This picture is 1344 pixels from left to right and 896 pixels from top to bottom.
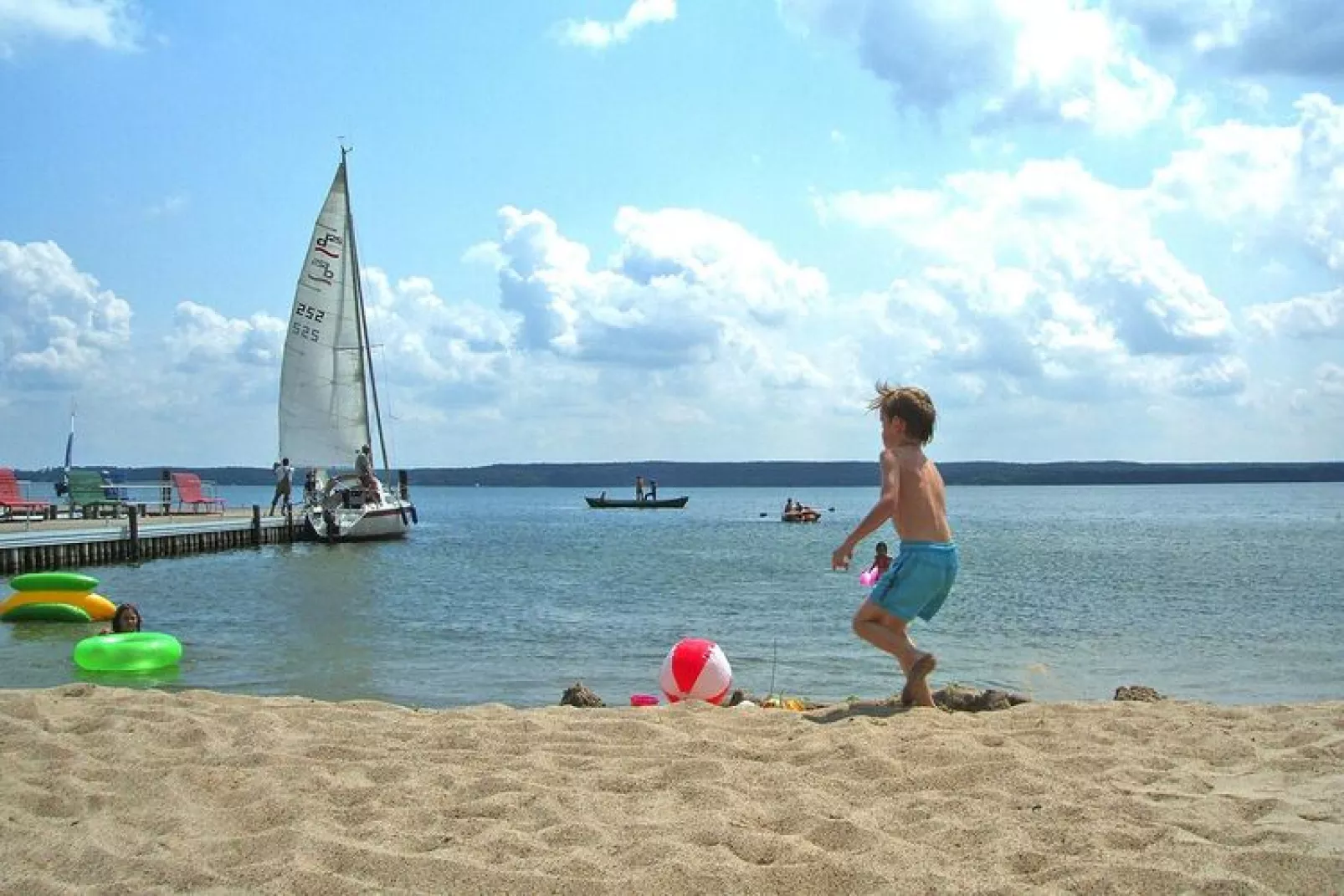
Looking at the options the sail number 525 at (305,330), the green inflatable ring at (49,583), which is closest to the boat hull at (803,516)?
the sail number 525 at (305,330)

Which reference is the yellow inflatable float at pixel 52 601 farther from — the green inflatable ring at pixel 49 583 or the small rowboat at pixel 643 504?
the small rowboat at pixel 643 504

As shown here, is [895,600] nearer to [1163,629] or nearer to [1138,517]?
[1163,629]

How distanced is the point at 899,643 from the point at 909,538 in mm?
645

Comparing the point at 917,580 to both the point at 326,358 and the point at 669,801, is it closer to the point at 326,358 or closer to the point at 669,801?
the point at 669,801

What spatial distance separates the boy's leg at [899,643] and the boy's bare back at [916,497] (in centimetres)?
50

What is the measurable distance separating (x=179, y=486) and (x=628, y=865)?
43.3m

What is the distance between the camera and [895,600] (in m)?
7.04

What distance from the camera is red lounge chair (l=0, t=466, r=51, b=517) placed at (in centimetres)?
3338

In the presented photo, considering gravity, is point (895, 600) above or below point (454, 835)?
above

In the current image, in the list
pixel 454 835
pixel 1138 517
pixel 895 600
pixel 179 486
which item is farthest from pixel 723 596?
pixel 1138 517

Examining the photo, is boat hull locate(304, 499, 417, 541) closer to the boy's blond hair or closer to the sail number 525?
the sail number 525

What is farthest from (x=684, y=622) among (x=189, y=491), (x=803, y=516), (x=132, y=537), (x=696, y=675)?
(x=803, y=516)

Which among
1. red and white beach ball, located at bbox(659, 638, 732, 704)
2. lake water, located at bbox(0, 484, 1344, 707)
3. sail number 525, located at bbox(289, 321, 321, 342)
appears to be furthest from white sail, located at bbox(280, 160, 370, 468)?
red and white beach ball, located at bbox(659, 638, 732, 704)

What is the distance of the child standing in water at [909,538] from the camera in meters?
6.93
